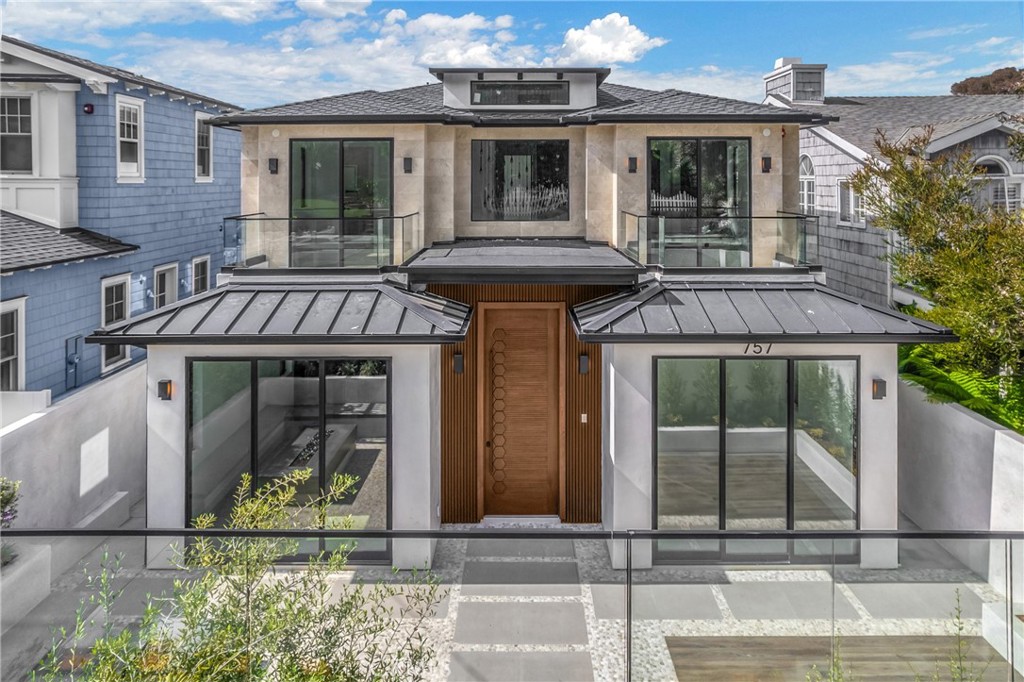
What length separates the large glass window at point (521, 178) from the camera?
13516 millimetres

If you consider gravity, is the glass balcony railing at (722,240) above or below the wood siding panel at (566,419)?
above

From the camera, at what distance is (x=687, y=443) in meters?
9.98

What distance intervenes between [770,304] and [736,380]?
4.13 ft

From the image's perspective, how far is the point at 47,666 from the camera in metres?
5.00

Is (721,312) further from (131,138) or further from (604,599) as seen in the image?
(131,138)

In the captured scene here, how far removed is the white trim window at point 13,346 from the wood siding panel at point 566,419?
6.73m

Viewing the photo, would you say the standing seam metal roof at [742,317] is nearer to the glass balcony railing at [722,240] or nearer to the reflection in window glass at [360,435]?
the glass balcony railing at [722,240]

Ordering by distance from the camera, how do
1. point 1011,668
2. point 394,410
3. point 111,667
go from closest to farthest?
point 111,667
point 1011,668
point 394,410

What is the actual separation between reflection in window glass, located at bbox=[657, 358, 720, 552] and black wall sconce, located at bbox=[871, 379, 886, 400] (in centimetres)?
196

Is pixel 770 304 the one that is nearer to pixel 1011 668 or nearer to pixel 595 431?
pixel 595 431

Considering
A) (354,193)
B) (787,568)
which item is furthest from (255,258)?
(787,568)

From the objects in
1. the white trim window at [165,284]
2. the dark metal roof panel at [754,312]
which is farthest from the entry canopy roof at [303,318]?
the white trim window at [165,284]

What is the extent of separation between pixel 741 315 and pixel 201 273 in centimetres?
1465

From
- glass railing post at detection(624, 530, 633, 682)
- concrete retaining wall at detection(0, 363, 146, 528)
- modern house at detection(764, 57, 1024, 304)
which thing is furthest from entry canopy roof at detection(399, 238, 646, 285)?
modern house at detection(764, 57, 1024, 304)
